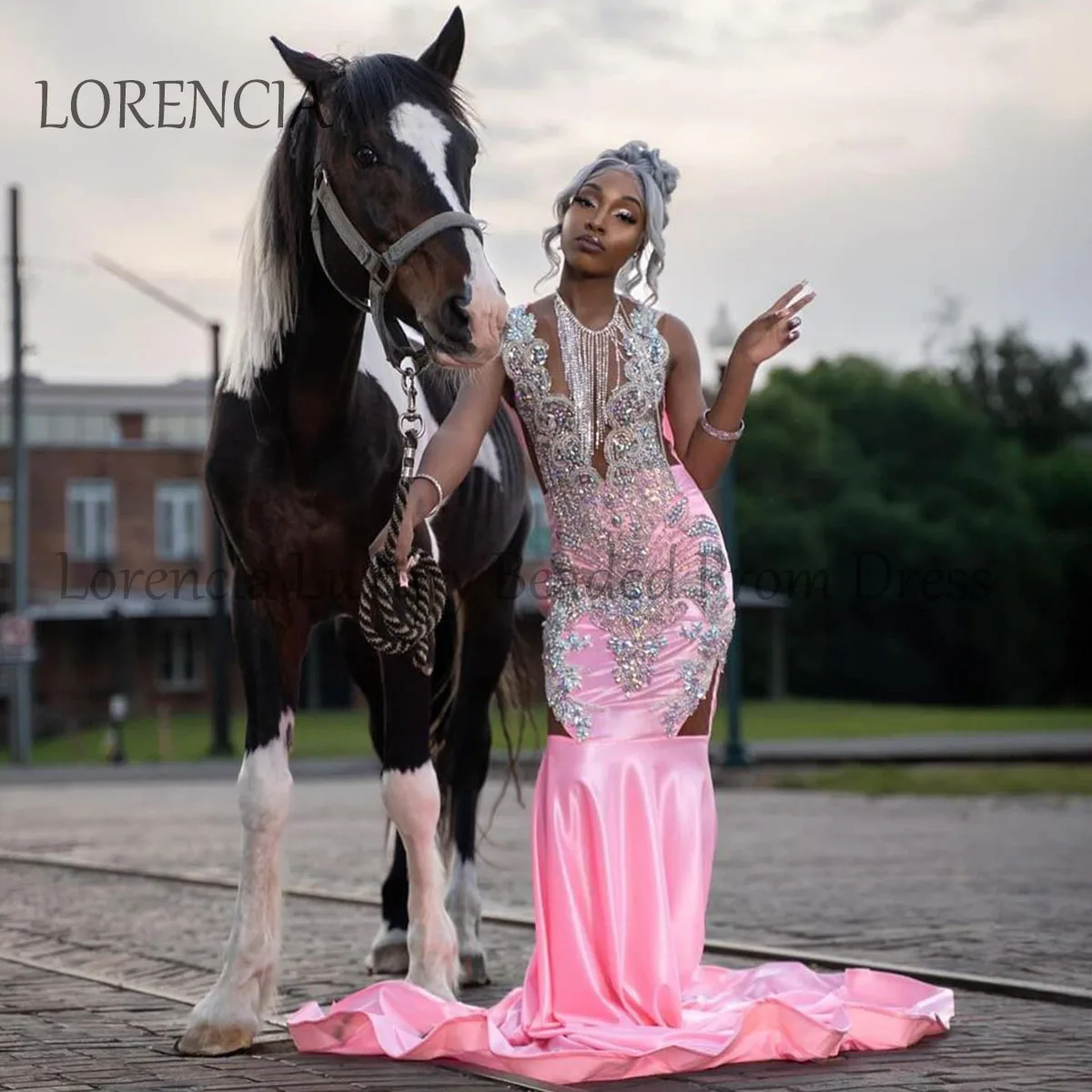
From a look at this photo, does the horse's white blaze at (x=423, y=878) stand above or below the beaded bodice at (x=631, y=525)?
below

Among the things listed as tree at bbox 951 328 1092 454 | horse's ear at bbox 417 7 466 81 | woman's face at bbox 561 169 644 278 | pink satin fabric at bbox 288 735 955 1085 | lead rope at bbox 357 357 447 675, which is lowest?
pink satin fabric at bbox 288 735 955 1085

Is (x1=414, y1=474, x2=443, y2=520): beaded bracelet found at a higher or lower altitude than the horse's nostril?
lower

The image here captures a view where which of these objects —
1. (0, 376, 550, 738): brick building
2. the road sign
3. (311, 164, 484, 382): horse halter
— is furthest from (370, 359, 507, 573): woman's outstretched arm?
(0, 376, 550, 738): brick building

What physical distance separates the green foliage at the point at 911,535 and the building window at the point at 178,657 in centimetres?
1532

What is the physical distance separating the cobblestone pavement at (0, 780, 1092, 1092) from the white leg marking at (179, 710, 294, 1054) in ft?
0.53

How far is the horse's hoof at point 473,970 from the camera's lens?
736 cm

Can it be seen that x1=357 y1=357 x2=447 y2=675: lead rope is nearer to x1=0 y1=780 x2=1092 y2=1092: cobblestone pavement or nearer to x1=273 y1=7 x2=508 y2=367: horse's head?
x1=273 y1=7 x2=508 y2=367: horse's head

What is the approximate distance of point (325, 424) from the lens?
6340 millimetres

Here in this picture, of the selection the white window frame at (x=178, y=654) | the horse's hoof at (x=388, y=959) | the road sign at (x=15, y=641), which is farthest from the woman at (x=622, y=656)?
the white window frame at (x=178, y=654)

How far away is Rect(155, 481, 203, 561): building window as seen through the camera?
2285 inches

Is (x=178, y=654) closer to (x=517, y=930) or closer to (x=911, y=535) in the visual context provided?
(x=911, y=535)

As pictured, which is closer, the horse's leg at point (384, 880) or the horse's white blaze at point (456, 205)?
the horse's white blaze at point (456, 205)

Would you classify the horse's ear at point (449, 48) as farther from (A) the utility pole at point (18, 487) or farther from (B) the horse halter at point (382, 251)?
(A) the utility pole at point (18, 487)

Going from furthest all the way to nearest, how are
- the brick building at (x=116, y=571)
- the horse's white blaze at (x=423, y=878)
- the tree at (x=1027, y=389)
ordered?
the tree at (x=1027, y=389), the brick building at (x=116, y=571), the horse's white blaze at (x=423, y=878)
